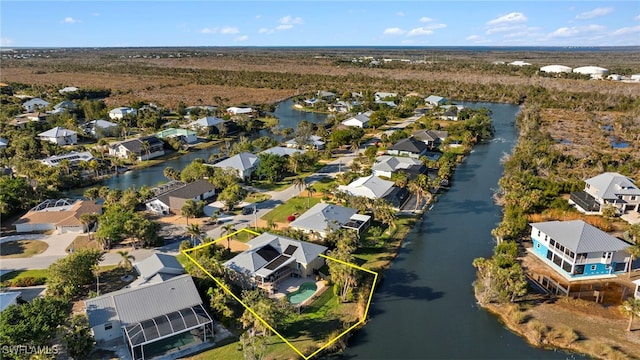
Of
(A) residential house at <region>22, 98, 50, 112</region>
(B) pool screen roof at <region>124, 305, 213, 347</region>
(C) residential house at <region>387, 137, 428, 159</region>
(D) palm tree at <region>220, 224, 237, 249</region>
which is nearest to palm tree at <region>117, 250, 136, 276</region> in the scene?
(D) palm tree at <region>220, 224, 237, 249</region>

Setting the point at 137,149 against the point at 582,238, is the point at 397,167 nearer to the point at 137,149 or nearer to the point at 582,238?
the point at 582,238

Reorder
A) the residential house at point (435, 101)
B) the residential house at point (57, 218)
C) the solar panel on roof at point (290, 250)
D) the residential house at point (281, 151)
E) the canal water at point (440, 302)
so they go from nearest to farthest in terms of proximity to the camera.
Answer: the canal water at point (440, 302) → the solar panel on roof at point (290, 250) → the residential house at point (57, 218) → the residential house at point (281, 151) → the residential house at point (435, 101)

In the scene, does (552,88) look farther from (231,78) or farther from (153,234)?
(153,234)

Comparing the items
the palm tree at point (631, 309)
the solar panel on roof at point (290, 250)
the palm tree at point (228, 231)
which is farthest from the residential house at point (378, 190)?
the palm tree at point (631, 309)

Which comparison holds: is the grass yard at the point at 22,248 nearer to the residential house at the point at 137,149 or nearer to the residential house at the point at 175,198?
the residential house at the point at 175,198

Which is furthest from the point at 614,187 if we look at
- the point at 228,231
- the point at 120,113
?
the point at 120,113

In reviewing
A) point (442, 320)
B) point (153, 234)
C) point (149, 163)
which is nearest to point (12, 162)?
point (149, 163)
